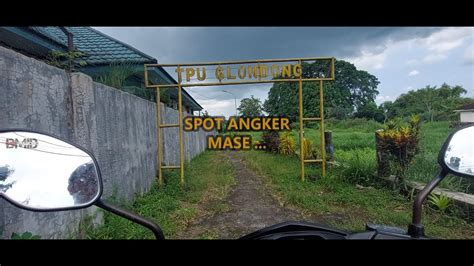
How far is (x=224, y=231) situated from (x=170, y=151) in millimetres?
2827

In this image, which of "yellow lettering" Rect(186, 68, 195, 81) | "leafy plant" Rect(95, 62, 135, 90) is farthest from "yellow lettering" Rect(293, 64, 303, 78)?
"leafy plant" Rect(95, 62, 135, 90)

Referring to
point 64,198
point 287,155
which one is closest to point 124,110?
point 64,198

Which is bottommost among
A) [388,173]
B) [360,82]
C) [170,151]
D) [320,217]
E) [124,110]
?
[320,217]

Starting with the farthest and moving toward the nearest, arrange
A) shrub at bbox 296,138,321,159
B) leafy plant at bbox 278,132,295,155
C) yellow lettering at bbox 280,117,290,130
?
leafy plant at bbox 278,132,295,155 → shrub at bbox 296,138,321,159 → yellow lettering at bbox 280,117,290,130

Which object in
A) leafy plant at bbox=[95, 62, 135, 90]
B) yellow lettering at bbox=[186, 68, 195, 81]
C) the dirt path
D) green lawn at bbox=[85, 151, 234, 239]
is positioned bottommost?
the dirt path

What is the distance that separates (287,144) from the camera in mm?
7180

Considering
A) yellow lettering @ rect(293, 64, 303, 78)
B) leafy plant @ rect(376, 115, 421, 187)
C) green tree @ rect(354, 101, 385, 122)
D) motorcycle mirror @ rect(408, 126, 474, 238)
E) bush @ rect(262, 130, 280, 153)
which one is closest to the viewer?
motorcycle mirror @ rect(408, 126, 474, 238)

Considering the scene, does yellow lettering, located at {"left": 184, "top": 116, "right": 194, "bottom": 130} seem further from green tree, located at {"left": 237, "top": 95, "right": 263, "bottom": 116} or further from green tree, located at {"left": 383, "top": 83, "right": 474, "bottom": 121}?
green tree, located at {"left": 383, "top": 83, "right": 474, "bottom": 121}

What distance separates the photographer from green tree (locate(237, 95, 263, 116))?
4430 mm

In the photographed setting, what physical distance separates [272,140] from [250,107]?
10.6 feet

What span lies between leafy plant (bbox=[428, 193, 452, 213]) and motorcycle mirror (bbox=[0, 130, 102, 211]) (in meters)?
3.35

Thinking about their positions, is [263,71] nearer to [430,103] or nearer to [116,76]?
[116,76]
